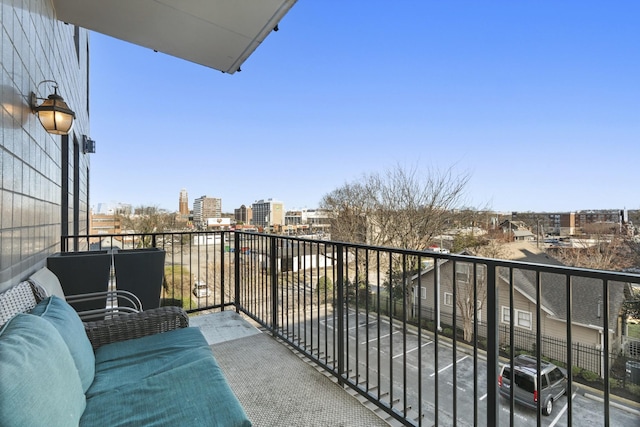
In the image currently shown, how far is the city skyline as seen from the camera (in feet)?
47.8

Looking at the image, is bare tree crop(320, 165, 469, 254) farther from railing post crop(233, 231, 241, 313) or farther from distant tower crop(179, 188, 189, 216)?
railing post crop(233, 231, 241, 313)

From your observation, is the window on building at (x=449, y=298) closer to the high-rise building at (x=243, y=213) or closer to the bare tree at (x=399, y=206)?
the bare tree at (x=399, y=206)

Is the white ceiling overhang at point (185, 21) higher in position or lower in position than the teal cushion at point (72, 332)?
higher

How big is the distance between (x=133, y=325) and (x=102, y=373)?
40 centimetres

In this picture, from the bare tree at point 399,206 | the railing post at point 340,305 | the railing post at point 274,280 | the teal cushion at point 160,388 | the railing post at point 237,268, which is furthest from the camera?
the bare tree at point 399,206

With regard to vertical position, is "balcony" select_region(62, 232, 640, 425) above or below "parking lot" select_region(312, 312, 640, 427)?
above

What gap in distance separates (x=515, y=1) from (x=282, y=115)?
13738 millimetres

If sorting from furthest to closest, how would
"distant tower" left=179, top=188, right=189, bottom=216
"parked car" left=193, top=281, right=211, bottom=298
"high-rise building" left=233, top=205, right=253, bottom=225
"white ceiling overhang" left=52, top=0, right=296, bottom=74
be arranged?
1. "high-rise building" left=233, top=205, right=253, bottom=225
2. "distant tower" left=179, top=188, right=189, bottom=216
3. "parked car" left=193, top=281, right=211, bottom=298
4. "white ceiling overhang" left=52, top=0, right=296, bottom=74

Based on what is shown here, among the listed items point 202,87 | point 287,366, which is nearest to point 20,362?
point 287,366

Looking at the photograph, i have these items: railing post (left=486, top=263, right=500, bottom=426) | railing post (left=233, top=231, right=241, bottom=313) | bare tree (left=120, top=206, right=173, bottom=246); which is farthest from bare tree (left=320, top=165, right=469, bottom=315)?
railing post (left=486, top=263, right=500, bottom=426)

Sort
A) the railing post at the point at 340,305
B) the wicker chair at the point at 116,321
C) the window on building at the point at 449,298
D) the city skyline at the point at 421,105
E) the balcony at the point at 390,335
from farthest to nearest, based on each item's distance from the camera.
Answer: the city skyline at the point at 421,105
the railing post at the point at 340,305
the wicker chair at the point at 116,321
the window on building at the point at 449,298
the balcony at the point at 390,335

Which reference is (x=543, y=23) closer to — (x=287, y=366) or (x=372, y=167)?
(x=372, y=167)

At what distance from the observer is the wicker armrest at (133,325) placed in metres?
1.72

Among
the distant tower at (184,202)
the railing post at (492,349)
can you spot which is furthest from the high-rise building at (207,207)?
the railing post at (492,349)
